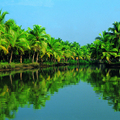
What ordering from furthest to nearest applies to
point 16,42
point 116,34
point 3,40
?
point 116,34 → point 16,42 → point 3,40

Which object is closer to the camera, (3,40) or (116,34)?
(3,40)

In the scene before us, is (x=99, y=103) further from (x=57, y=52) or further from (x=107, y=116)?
(x=57, y=52)

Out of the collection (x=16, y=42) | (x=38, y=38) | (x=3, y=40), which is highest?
(x=38, y=38)

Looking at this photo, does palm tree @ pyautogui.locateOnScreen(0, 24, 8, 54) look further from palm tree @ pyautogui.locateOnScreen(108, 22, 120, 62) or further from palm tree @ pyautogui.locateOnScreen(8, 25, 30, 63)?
palm tree @ pyautogui.locateOnScreen(108, 22, 120, 62)

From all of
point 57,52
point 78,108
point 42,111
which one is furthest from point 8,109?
point 57,52

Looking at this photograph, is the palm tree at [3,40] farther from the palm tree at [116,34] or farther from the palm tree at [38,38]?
the palm tree at [116,34]

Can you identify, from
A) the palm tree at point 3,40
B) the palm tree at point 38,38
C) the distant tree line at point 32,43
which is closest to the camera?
the palm tree at point 3,40

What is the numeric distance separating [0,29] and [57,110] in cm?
2998

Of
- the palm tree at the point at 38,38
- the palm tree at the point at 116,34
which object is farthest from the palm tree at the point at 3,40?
the palm tree at the point at 116,34

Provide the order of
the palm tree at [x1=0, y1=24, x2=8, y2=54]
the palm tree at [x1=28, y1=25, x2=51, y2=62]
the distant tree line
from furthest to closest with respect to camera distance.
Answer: the palm tree at [x1=28, y1=25, x2=51, y2=62], the distant tree line, the palm tree at [x1=0, y1=24, x2=8, y2=54]

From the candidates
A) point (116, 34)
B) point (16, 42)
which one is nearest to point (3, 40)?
point (16, 42)

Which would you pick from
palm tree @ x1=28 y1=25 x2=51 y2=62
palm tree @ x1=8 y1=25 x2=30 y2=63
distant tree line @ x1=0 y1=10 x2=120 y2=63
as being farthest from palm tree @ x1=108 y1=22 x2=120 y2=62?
palm tree @ x1=8 y1=25 x2=30 y2=63

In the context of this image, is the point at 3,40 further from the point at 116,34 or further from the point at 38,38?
the point at 116,34

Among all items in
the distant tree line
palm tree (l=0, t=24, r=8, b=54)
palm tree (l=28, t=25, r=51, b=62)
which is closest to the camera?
palm tree (l=0, t=24, r=8, b=54)
